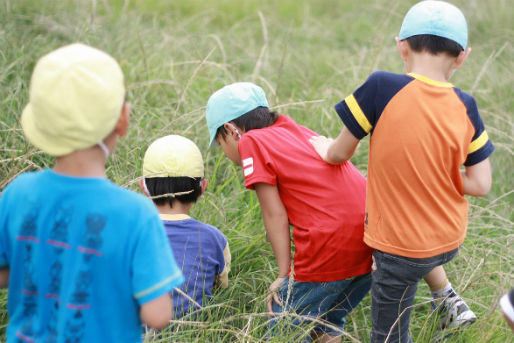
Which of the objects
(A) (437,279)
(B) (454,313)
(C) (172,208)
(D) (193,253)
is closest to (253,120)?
(C) (172,208)

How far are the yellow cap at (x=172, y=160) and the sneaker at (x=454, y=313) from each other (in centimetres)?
105

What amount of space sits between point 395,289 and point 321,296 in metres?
0.31

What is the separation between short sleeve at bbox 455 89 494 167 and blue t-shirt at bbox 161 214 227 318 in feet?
3.04

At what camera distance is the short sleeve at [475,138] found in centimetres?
204

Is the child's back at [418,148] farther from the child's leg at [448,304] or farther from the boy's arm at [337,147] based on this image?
the child's leg at [448,304]

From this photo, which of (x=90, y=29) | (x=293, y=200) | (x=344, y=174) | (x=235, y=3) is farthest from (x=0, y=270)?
(x=235, y=3)

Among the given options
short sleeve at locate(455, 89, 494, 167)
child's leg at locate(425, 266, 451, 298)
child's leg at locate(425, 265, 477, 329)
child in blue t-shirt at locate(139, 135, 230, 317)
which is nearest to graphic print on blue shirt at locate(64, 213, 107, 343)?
child in blue t-shirt at locate(139, 135, 230, 317)

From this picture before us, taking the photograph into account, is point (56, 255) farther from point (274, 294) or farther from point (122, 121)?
point (274, 294)

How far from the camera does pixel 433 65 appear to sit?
203 centimetres

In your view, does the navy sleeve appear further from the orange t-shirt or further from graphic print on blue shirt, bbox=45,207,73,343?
graphic print on blue shirt, bbox=45,207,73,343

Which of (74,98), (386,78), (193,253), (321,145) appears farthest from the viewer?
(321,145)

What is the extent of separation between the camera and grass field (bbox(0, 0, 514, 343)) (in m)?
2.56

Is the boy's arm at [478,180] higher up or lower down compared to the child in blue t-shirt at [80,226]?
lower down

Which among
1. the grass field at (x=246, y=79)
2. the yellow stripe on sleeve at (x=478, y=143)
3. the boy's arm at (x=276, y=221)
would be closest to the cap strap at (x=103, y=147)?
the grass field at (x=246, y=79)
